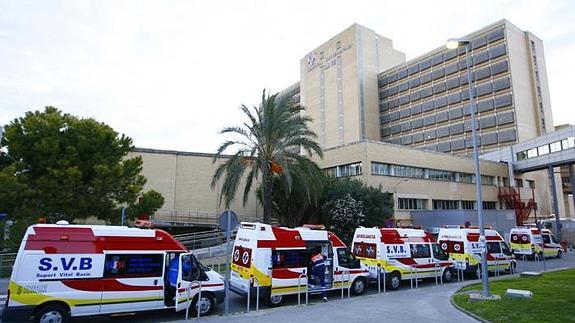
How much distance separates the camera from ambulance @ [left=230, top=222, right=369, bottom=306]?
12.4 metres

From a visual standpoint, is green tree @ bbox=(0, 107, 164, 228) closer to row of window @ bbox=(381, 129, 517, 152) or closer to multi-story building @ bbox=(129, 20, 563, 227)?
multi-story building @ bbox=(129, 20, 563, 227)

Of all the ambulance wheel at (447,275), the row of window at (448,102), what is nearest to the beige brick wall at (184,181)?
the ambulance wheel at (447,275)

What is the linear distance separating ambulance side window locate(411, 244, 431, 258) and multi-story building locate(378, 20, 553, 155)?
50399 mm

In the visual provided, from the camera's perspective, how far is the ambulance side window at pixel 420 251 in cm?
1691

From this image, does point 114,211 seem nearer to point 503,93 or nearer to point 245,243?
point 245,243

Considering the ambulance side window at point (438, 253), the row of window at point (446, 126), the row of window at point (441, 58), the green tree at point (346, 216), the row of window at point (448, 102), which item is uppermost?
the row of window at point (441, 58)

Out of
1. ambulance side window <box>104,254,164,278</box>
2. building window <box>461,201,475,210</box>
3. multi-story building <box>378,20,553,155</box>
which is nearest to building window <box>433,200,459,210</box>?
building window <box>461,201,475,210</box>

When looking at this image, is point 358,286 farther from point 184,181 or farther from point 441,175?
point 441,175

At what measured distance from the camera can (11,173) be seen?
18.9 meters

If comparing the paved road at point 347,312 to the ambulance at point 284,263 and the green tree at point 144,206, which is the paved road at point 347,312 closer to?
the ambulance at point 284,263

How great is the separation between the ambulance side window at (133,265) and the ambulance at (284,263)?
3.01 m

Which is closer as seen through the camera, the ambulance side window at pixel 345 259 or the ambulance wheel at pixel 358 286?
the ambulance side window at pixel 345 259

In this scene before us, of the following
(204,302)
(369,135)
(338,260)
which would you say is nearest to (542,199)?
(369,135)

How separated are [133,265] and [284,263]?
16.1ft
